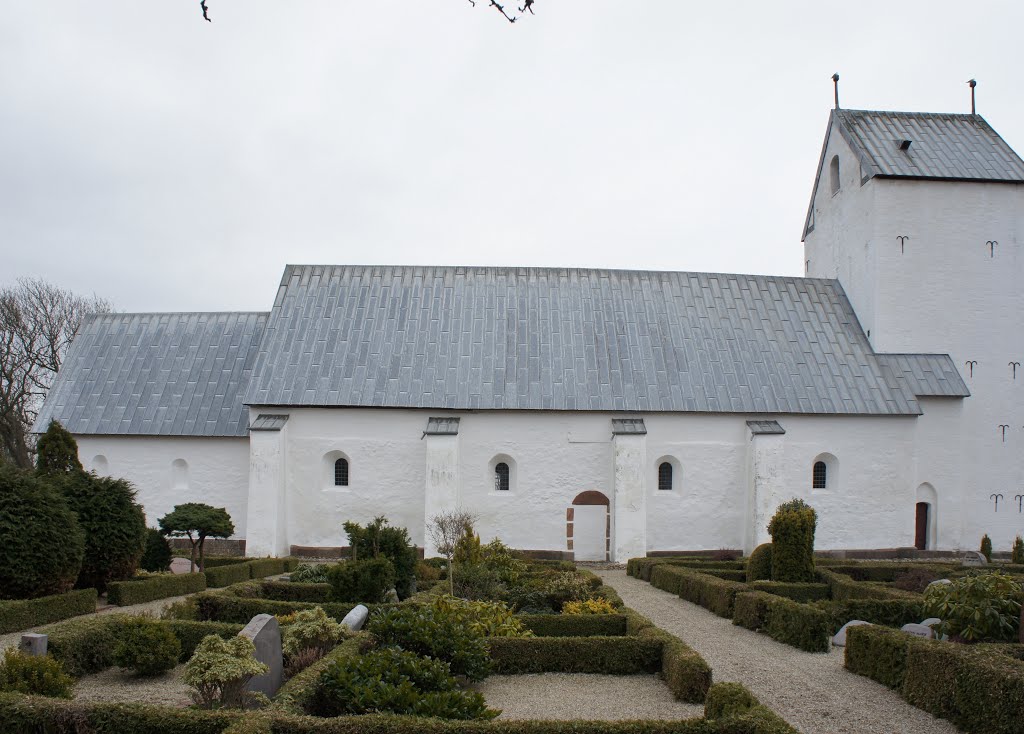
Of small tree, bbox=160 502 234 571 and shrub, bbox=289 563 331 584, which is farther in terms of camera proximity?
small tree, bbox=160 502 234 571

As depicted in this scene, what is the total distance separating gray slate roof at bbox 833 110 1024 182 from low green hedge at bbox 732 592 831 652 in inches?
568

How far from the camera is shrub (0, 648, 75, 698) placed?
21.6ft

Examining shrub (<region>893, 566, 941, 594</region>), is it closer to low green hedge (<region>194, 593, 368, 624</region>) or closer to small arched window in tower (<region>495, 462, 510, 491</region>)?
low green hedge (<region>194, 593, 368, 624</region>)

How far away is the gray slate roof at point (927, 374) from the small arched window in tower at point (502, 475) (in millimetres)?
9926

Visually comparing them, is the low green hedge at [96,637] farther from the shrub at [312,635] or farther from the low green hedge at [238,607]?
the low green hedge at [238,607]

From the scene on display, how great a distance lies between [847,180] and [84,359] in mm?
21079

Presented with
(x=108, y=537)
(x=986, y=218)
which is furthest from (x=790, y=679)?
(x=986, y=218)

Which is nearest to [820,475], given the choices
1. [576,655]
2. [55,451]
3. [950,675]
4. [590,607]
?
[590,607]

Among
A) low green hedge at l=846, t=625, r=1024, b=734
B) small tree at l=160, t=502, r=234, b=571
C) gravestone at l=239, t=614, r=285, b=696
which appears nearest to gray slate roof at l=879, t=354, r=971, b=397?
low green hedge at l=846, t=625, r=1024, b=734

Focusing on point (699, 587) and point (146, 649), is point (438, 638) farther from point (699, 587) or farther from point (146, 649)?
point (699, 587)

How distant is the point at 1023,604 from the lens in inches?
309

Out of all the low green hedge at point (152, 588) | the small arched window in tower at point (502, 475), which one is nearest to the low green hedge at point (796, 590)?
the small arched window in tower at point (502, 475)

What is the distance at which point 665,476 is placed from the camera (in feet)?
65.2

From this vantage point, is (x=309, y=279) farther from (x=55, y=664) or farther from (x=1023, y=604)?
(x=1023, y=604)
